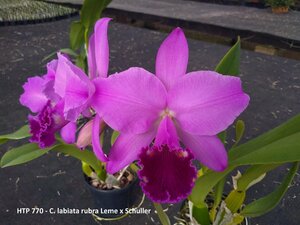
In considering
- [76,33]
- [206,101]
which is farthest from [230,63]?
[76,33]

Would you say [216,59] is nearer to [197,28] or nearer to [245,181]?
[197,28]

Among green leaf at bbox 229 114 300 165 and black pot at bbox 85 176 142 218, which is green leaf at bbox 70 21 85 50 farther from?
green leaf at bbox 229 114 300 165

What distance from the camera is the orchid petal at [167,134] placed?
0.47 m

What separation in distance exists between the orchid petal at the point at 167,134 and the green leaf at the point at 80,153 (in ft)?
0.80

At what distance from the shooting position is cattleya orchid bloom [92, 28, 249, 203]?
1.40ft

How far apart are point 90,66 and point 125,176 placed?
0.49 m

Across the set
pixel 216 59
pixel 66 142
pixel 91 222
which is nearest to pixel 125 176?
pixel 91 222

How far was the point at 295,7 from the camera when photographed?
3.40 metres

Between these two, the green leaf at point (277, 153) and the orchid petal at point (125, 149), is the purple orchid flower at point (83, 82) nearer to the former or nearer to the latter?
the orchid petal at point (125, 149)

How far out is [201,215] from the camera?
0.63 meters

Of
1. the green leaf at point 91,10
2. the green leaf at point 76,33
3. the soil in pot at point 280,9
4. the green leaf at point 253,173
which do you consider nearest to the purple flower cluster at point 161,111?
the green leaf at point 253,173

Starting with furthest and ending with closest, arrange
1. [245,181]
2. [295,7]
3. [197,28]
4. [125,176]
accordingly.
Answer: [295,7] < [197,28] < [125,176] < [245,181]

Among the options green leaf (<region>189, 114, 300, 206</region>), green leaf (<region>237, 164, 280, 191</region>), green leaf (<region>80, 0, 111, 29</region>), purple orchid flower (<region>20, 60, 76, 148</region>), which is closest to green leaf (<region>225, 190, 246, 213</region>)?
green leaf (<region>237, 164, 280, 191</region>)

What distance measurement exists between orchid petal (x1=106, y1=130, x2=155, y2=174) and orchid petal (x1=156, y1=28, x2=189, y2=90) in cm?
9
